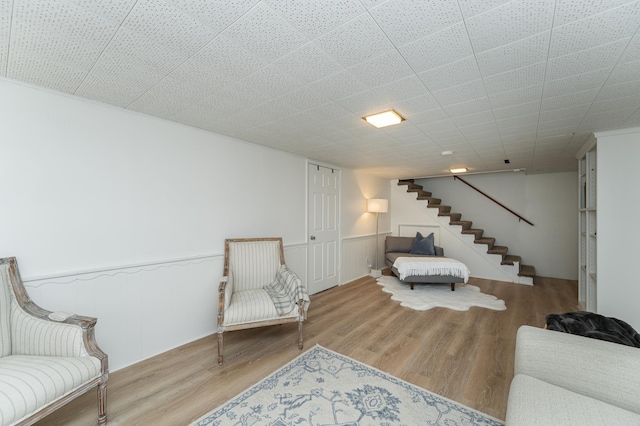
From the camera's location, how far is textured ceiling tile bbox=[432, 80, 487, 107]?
1.85 meters

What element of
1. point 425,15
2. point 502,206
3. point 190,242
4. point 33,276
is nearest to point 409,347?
point 190,242

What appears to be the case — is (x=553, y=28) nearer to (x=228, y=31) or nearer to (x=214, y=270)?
(x=228, y=31)

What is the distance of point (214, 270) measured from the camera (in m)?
2.94

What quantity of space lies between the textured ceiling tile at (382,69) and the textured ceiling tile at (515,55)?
1.43 ft

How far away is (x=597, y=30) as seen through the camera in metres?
1.28

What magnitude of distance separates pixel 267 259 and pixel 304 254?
102 centimetres

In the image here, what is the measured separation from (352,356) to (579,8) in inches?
108

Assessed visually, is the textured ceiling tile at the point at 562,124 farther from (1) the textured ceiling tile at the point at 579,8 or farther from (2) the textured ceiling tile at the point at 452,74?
(1) the textured ceiling tile at the point at 579,8

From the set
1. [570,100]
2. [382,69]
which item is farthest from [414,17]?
[570,100]

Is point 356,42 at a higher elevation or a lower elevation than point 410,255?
higher

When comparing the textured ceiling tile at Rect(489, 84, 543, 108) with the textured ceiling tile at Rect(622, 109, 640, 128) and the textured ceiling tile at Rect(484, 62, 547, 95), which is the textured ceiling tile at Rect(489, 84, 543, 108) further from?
the textured ceiling tile at Rect(622, 109, 640, 128)

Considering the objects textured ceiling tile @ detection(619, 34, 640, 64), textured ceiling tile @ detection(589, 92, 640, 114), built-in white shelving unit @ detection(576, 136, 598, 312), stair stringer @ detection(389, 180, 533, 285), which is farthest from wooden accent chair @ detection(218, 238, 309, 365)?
stair stringer @ detection(389, 180, 533, 285)

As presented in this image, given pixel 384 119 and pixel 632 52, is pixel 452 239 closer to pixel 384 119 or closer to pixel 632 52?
pixel 384 119

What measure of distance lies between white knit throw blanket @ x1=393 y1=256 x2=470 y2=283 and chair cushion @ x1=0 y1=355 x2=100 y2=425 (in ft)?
13.8
